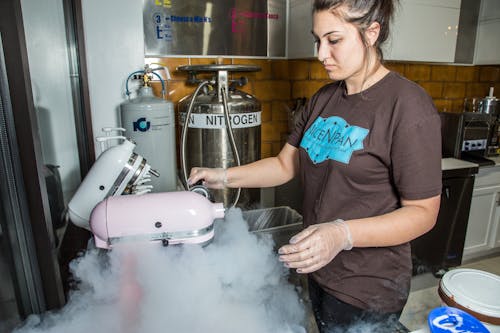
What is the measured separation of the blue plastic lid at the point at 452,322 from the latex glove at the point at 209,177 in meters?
0.75

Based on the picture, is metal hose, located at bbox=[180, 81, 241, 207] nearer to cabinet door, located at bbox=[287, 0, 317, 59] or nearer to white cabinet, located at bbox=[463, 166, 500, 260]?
Result: cabinet door, located at bbox=[287, 0, 317, 59]

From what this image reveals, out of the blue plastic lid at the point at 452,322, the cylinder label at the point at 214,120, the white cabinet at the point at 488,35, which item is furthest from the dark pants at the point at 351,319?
the white cabinet at the point at 488,35

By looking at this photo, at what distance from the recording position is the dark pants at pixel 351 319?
1.04 metres

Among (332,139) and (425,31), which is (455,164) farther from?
(332,139)

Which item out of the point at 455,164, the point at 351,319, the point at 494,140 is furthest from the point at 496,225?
the point at 351,319

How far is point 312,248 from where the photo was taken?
760mm

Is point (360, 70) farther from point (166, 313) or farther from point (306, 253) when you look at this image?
point (166, 313)

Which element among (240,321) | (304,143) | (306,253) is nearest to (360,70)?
(304,143)

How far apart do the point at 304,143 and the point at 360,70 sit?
28cm

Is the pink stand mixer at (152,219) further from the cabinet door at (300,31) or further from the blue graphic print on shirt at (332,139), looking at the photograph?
the cabinet door at (300,31)

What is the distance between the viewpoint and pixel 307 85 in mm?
2383

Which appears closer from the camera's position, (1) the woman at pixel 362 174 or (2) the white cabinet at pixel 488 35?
(1) the woman at pixel 362 174

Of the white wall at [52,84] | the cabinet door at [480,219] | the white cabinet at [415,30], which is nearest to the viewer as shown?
the white wall at [52,84]

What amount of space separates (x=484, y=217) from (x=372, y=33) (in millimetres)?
2460
